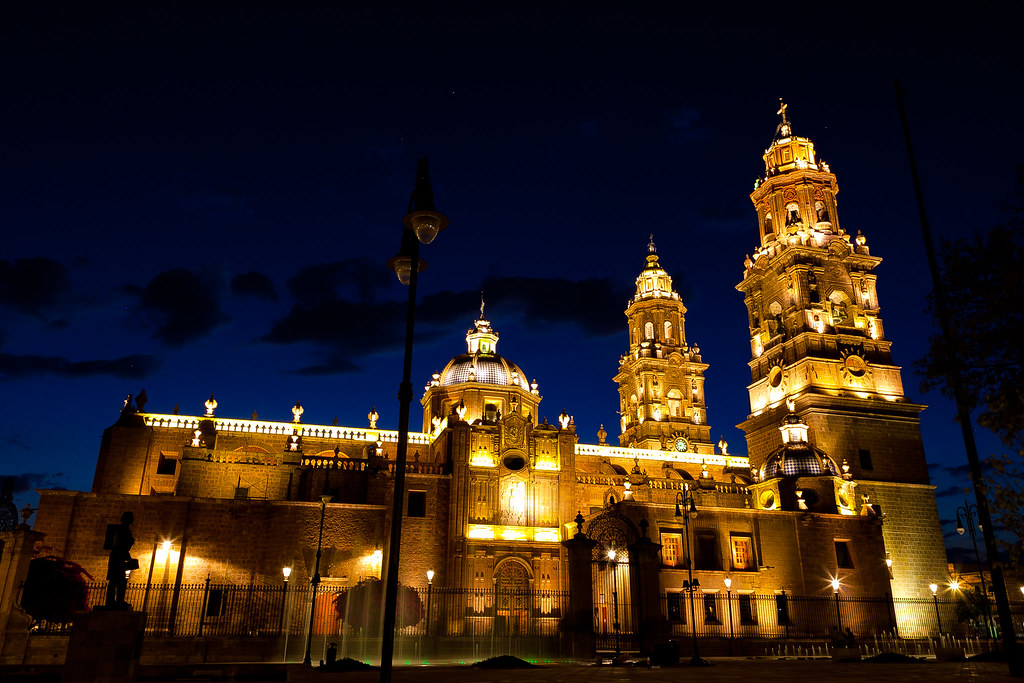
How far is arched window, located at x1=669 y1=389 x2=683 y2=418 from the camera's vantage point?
63875mm

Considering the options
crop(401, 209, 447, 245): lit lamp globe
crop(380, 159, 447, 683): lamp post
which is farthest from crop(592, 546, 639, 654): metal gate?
crop(401, 209, 447, 245): lit lamp globe

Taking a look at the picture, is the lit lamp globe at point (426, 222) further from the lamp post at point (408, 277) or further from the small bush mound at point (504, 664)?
the small bush mound at point (504, 664)

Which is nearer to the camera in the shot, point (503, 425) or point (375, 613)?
point (375, 613)

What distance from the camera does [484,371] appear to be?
51.5m

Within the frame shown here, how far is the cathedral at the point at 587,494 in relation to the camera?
1302 inches

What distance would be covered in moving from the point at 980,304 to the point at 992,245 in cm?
115

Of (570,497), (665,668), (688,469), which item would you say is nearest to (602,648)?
(665,668)

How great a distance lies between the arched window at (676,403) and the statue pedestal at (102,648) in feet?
177

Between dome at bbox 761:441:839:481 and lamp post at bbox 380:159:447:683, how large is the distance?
116 ft

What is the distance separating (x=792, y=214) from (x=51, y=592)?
52784 millimetres

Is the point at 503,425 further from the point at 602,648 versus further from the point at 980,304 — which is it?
the point at 980,304

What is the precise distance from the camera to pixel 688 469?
5153cm

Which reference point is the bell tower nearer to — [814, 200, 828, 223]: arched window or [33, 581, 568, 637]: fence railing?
[814, 200, 828, 223]: arched window

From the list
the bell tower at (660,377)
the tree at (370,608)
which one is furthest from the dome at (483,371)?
the tree at (370,608)
